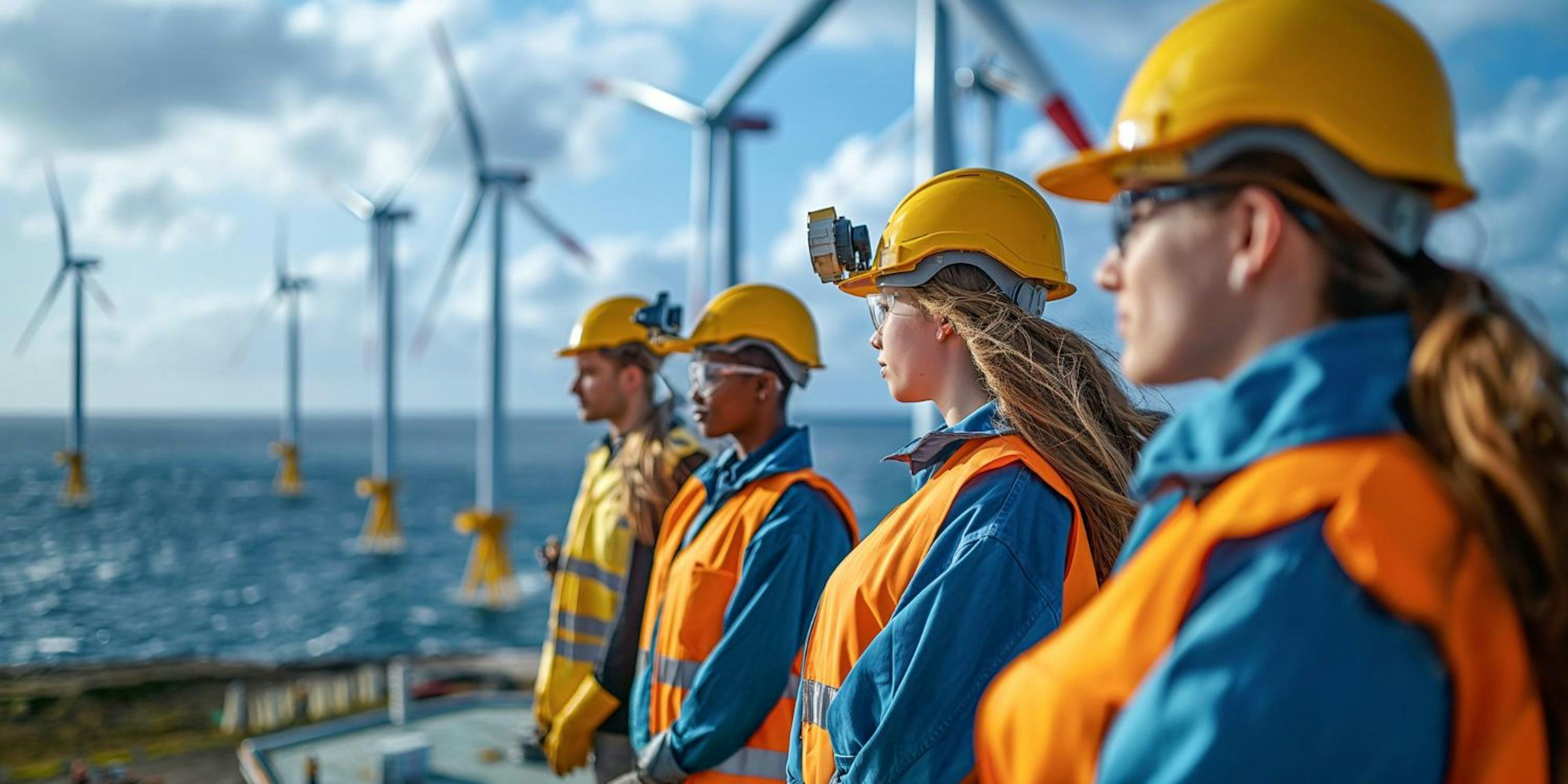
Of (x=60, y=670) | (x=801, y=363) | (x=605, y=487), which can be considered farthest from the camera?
(x=60, y=670)

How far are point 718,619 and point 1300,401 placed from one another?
3.09 meters

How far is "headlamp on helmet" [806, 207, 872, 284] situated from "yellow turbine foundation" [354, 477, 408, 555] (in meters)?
54.7

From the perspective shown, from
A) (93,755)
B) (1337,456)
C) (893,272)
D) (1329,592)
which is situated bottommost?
(93,755)

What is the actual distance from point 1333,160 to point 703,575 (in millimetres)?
3134

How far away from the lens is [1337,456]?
1.31 m

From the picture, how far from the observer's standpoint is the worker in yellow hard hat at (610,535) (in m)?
5.38

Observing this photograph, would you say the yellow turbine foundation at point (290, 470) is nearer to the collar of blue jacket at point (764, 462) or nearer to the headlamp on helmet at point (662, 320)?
the headlamp on helmet at point (662, 320)

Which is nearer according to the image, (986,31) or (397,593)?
(986,31)

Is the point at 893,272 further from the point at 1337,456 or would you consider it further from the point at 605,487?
the point at 605,487

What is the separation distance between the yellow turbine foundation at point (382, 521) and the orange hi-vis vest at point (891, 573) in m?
55.1

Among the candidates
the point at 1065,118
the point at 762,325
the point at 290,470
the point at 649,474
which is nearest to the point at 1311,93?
the point at 762,325

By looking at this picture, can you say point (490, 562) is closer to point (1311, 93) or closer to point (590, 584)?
point (590, 584)

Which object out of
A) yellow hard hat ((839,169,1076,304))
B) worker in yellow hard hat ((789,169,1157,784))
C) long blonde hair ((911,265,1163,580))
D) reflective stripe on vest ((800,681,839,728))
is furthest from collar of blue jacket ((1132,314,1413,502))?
yellow hard hat ((839,169,1076,304))

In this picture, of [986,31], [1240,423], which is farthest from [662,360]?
[986,31]
